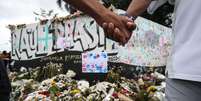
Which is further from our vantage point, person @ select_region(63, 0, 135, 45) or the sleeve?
the sleeve

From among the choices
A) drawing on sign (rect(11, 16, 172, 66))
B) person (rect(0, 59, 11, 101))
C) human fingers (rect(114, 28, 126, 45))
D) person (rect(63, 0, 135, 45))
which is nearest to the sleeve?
person (rect(63, 0, 135, 45))

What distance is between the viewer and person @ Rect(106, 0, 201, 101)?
2.47 metres

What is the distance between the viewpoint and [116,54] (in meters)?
9.73

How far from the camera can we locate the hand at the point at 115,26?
104 inches

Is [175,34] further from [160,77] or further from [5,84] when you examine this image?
[160,77]

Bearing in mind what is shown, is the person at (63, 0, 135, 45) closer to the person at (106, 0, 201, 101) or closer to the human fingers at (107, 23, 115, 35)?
the human fingers at (107, 23, 115, 35)

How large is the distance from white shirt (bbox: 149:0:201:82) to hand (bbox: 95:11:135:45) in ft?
0.78

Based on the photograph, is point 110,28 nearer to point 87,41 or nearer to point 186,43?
point 186,43

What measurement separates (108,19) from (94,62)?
24.9 feet

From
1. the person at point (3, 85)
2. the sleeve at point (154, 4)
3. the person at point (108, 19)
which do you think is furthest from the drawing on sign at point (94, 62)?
the person at point (108, 19)

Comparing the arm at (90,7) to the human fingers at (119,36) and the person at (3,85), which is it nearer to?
the human fingers at (119,36)

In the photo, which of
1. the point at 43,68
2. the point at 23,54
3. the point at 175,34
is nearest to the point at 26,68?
the point at 23,54

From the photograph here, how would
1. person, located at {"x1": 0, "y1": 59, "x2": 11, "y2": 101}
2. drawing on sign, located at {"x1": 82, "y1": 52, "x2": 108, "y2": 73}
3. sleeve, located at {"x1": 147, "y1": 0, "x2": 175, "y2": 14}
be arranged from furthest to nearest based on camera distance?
1. drawing on sign, located at {"x1": 82, "y1": 52, "x2": 108, "y2": 73}
2. person, located at {"x1": 0, "y1": 59, "x2": 11, "y2": 101}
3. sleeve, located at {"x1": 147, "y1": 0, "x2": 175, "y2": 14}

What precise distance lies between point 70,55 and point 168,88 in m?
8.59
